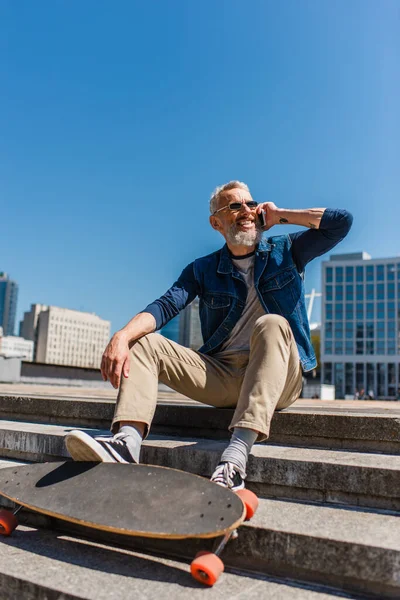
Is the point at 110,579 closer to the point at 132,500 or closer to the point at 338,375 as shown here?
the point at 132,500

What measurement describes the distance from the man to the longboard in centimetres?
13

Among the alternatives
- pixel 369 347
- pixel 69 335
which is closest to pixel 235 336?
pixel 369 347

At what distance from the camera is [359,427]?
8.50ft

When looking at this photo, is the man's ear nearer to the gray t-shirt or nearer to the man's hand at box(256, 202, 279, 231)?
the man's hand at box(256, 202, 279, 231)

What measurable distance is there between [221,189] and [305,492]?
6.29 feet

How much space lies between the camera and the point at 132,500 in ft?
6.61

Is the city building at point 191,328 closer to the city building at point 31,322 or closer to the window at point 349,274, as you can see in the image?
the window at point 349,274

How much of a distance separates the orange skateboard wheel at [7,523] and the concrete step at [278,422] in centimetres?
107

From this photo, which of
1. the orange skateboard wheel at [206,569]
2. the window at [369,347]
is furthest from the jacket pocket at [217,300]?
the window at [369,347]

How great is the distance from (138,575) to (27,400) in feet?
7.85

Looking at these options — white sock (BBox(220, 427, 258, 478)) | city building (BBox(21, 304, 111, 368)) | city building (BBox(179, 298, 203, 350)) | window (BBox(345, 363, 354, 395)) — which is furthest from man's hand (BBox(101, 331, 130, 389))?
city building (BBox(21, 304, 111, 368))

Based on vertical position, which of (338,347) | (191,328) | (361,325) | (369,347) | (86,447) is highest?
(361,325)

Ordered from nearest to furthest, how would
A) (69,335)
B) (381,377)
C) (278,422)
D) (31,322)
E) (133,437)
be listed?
(133,437), (278,422), (381,377), (69,335), (31,322)

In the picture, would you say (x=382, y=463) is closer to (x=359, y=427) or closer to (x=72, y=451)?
(x=359, y=427)
